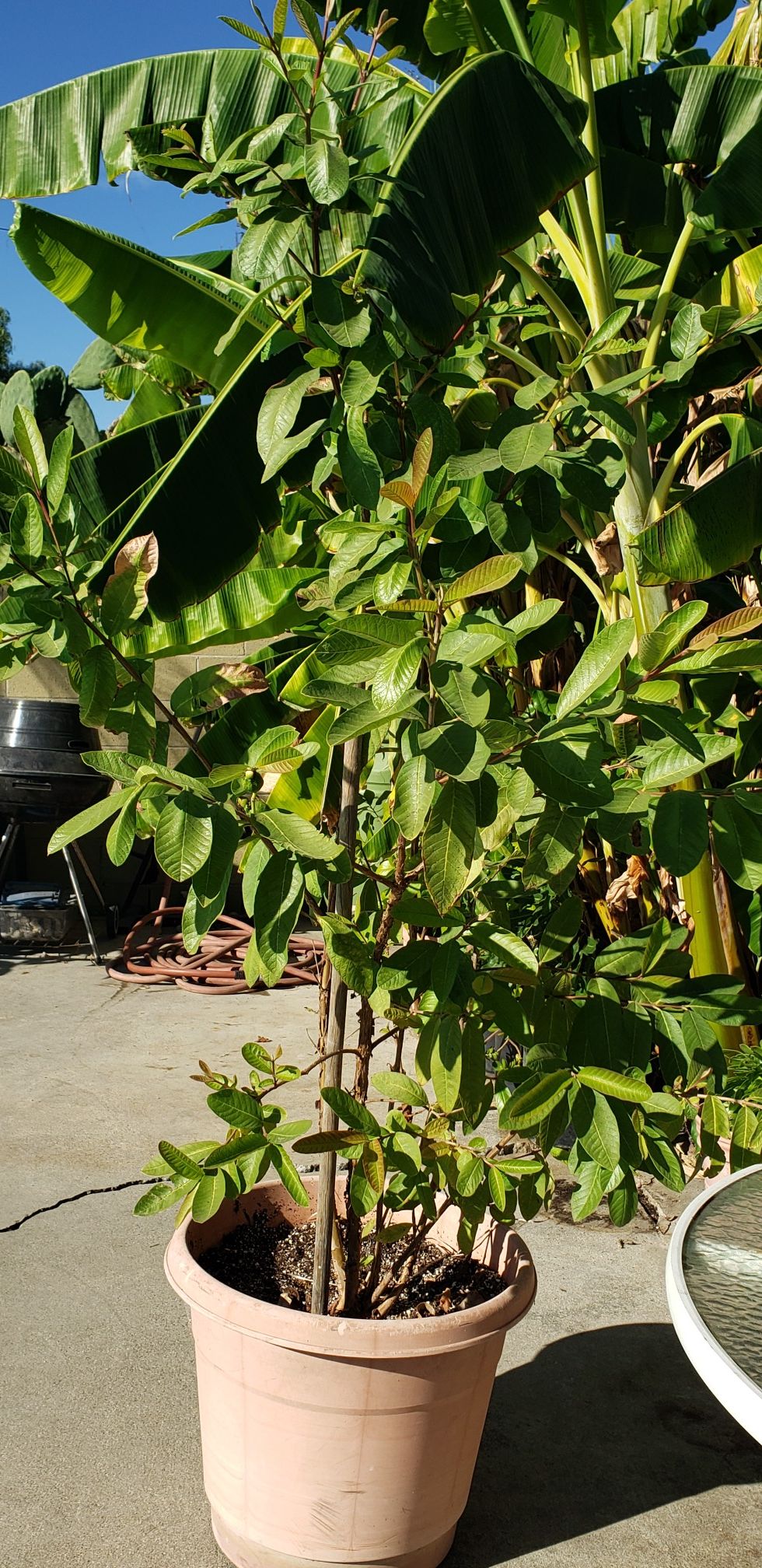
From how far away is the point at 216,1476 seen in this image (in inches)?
64.7

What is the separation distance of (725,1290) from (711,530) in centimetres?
152

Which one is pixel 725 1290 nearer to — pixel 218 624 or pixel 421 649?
pixel 421 649

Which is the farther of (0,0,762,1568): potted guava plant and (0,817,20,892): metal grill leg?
(0,817,20,892): metal grill leg

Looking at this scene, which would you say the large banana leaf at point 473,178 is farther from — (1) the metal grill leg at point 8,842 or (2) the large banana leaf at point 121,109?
(1) the metal grill leg at point 8,842

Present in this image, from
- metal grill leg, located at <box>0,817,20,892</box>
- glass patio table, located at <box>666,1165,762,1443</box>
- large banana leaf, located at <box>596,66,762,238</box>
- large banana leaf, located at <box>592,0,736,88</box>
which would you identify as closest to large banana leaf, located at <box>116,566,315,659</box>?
glass patio table, located at <box>666,1165,762,1443</box>

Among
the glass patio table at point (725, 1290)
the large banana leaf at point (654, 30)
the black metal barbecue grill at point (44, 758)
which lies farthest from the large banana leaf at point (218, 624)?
the black metal barbecue grill at point (44, 758)

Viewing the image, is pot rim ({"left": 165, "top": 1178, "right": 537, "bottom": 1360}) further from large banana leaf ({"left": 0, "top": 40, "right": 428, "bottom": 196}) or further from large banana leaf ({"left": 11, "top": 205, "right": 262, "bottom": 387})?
large banana leaf ({"left": 0, "top": 40, "right": 428, "bottom": 196})

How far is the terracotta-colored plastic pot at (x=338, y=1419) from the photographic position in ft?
4.74

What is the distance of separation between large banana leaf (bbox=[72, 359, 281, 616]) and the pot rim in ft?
4.17

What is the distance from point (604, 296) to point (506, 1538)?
2.77 metres

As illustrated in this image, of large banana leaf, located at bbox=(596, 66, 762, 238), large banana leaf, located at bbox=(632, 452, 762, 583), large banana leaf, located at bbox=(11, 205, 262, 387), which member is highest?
large banana leaf, located at bbox=(596, 66, 762, 238)

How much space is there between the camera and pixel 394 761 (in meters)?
1.66

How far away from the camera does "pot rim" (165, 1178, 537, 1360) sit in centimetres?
142

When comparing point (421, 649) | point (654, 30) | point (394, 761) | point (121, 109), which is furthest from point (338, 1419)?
point (654, 30)
